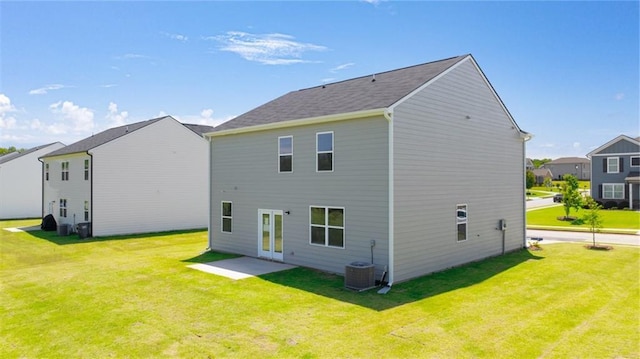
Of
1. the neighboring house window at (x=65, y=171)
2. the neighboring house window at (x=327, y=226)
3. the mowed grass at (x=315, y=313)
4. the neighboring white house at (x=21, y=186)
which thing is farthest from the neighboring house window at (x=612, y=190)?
the neighboring white house at (x=21, y=186)

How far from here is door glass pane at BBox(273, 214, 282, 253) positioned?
14.6m

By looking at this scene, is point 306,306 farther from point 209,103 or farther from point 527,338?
point 209,103

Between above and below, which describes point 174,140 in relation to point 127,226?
above

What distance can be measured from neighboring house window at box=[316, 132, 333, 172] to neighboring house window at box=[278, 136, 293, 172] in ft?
4.30

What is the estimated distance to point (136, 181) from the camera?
2430 cm

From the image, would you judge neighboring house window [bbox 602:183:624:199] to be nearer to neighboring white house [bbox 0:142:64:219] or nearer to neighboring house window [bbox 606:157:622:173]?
neighboring house window [bbox 606:157:622:173]

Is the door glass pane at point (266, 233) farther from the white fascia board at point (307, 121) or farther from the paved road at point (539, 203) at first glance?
the paved road at point (539, 203)

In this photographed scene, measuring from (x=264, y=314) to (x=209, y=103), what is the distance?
16713mm

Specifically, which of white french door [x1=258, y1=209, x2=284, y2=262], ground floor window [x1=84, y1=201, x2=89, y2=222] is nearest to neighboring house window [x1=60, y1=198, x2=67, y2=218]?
ground floor window [x1=84, y1=201, x2=89, y2=222]

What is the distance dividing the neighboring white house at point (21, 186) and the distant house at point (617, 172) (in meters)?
53.2

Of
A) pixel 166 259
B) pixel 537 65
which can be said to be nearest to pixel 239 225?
pixel 166 259

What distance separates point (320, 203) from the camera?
1316cm

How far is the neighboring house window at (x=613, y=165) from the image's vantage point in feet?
127

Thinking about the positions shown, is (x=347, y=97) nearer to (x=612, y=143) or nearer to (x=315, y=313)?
(x=315, y=313)
